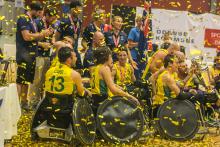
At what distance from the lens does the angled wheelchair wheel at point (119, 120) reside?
27.6ft

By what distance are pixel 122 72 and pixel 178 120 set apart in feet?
6.23

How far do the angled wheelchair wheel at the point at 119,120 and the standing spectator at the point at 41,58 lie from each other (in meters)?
2.21

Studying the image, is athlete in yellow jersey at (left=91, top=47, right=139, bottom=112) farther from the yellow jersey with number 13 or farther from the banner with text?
the banner with text

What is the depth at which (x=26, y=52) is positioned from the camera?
10547 millimetres

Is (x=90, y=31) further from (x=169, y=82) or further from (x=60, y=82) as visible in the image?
(x=60, y=82)

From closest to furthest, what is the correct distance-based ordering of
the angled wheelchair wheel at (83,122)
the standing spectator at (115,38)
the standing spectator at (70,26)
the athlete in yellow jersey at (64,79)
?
the angled wheelchair wheel at (83,122) → the athlete in yellow jersey at (64,79) → the standing spectator at (70,26) → the standing spectator at (115,38)

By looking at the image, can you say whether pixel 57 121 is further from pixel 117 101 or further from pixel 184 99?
pixel 184 99

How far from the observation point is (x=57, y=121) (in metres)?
8.06

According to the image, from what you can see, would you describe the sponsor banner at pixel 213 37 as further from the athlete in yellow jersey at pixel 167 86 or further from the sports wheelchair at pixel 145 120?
the athlete in yellow jersey at pixel 167 86

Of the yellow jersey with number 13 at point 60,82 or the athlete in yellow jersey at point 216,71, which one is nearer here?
the yellow jersey with number 13 at point 60,82

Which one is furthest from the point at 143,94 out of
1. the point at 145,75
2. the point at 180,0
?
the point at 180,0

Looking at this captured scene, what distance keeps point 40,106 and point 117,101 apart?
3.87ft

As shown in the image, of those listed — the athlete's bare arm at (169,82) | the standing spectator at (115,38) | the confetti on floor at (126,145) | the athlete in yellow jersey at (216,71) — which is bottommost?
the confetti on floor at (126,145)

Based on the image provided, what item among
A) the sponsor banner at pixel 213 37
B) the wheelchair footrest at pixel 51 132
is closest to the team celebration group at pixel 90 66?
the wheelchair footrest at pixel 51 132
